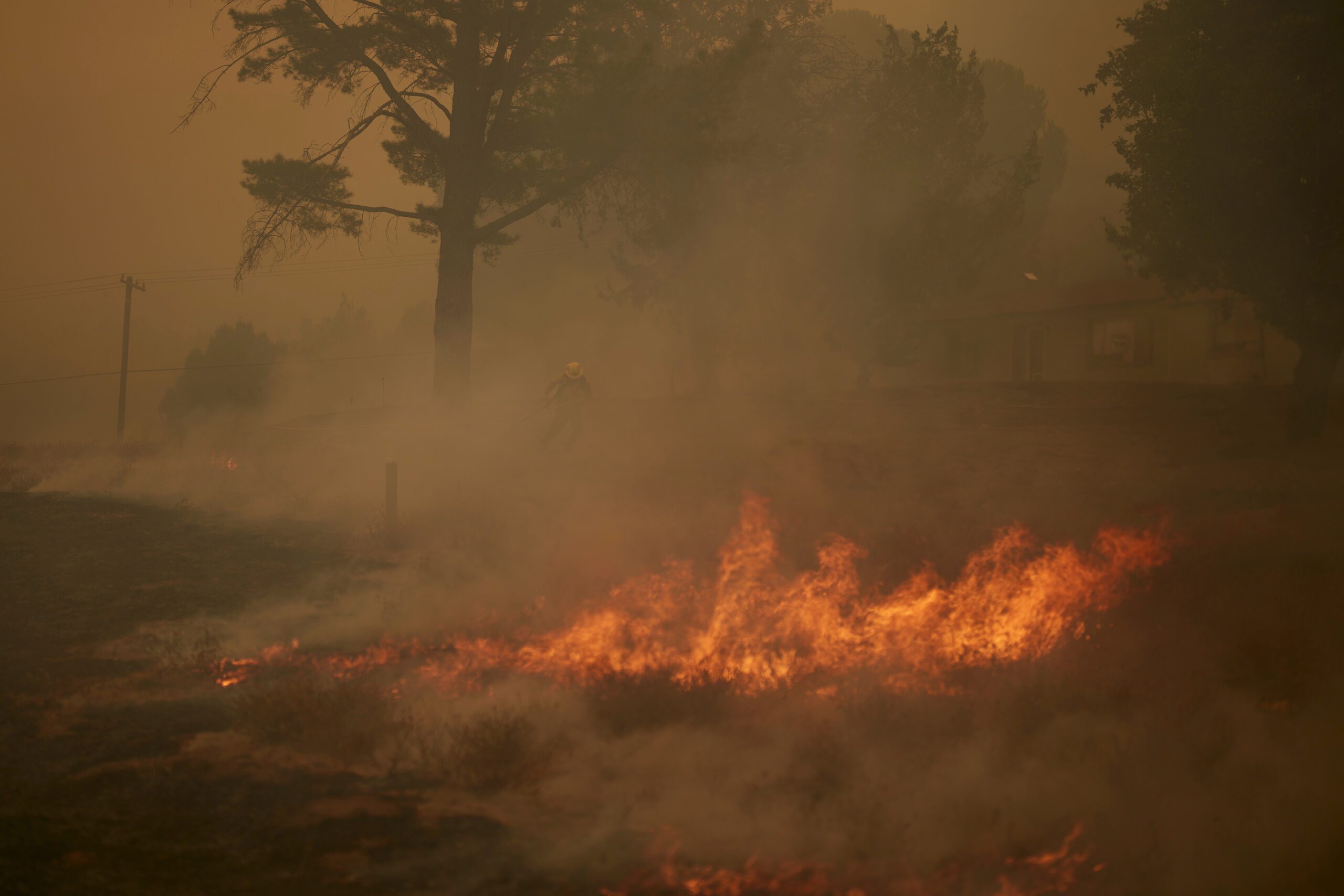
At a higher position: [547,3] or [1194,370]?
[547,3]

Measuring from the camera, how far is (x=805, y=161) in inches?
882

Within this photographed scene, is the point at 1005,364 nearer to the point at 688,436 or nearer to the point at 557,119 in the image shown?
the point at 688,436

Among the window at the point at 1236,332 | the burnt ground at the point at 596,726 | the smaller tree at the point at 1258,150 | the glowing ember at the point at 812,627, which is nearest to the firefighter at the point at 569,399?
the burnt ground at the point at 596,726

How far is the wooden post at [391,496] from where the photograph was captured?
12.5m

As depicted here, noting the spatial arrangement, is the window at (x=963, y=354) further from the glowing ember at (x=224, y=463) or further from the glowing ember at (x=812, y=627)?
the glowing ember at (x=224, y=463)

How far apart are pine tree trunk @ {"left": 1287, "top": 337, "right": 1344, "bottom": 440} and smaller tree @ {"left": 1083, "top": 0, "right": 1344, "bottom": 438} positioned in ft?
0.07

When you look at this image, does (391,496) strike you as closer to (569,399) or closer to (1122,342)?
(569,399)

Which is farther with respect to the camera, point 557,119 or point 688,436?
point 688,436

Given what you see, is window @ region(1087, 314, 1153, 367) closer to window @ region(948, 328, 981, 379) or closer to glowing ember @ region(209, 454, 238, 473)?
window @ region(948, 328, 981, 379)

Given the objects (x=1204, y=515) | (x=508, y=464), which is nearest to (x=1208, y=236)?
(x=1204, y=515)

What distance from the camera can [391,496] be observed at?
12.7 m

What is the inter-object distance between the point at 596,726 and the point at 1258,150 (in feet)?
47.3

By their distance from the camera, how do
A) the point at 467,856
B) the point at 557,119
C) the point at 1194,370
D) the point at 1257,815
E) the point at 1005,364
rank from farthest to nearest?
the point at 1005,364 < the point at 1194,370 < the point at 557,119 < the point at 1257,815 < the point at 467,856

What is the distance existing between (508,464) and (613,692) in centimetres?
970
